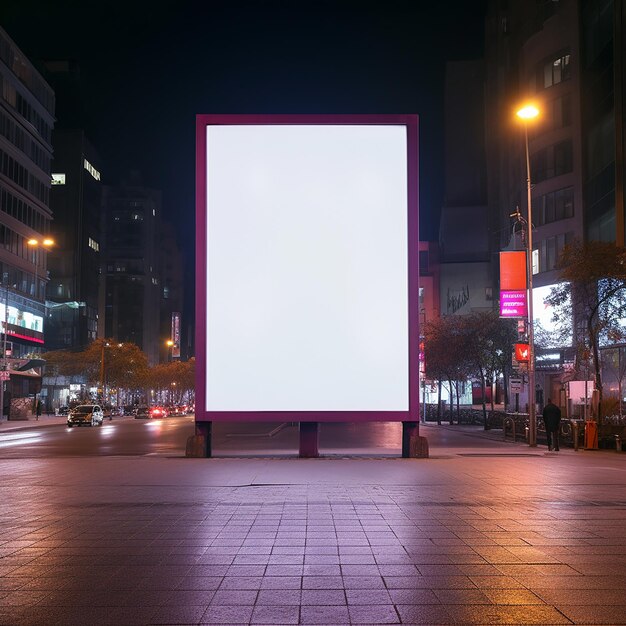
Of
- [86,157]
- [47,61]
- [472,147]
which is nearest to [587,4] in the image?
[472,147]

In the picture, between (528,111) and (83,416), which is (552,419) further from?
(83,416)

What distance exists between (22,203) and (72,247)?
1986 inches

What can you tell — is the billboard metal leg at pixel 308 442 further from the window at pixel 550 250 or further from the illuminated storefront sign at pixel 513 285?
the window at pixel 550 250

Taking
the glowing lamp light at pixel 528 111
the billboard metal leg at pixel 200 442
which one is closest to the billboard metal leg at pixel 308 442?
the billboard metal leg at pixel 200 442

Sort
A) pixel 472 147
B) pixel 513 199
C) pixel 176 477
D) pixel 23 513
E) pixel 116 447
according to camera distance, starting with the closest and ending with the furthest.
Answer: pixel 23 513 < pixel 176 477 < pixel 116 447 < pixel 513 199 < pixel 472 147

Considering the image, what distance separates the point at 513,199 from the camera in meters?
78.2

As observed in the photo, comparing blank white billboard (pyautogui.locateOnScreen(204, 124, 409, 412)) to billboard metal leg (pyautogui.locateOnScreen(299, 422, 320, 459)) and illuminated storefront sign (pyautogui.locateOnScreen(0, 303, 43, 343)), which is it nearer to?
billboard metal leg (pyautogui.locateOnScreen(299, 422, 320, 459))

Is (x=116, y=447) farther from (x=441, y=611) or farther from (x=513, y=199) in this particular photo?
(x=513, y=199)

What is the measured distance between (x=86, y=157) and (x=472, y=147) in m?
63.4

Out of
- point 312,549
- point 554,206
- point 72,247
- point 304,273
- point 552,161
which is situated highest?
point 72,247

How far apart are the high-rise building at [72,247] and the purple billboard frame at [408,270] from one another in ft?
356

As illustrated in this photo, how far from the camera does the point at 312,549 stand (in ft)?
32.0

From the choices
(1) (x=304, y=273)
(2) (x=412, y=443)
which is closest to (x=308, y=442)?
(2) (x=412, y=443)

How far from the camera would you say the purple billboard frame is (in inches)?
898
